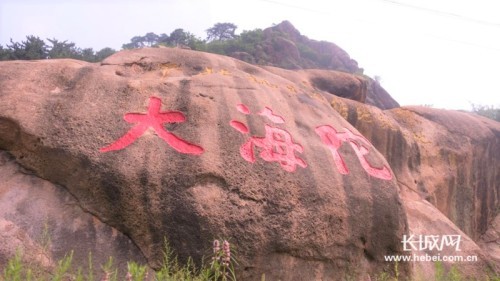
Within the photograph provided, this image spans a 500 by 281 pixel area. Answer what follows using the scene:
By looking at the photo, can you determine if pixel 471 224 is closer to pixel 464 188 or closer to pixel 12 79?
pixel 464 188

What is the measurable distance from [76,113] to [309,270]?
277 centimetres

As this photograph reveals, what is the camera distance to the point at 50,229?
4.19 m

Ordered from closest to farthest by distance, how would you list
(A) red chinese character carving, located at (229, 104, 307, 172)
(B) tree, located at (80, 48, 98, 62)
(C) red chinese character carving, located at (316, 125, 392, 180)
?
(A) red chinese character carving, located at (229, 104, 307, 172), (C) red chinese character carving, located at (316, 125, 392, 180), (B) tree, located at (80, 48, 98, 62)

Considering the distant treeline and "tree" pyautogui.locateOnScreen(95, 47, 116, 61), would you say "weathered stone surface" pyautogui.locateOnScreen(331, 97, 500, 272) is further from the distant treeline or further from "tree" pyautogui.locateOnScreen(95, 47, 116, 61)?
"tree" pyautogui.locateOnScreen(95, 47, 116, 61)

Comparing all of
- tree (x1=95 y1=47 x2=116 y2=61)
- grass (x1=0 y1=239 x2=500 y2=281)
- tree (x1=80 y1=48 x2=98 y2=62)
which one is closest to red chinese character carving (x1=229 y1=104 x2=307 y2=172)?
grass (x1=0 y1=239 x2=500 y2=281)

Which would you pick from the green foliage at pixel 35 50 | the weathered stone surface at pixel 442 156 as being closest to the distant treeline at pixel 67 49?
the green foliage at pixel 35 50

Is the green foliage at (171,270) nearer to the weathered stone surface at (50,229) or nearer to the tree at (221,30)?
the weathered stone surface at (50,229)

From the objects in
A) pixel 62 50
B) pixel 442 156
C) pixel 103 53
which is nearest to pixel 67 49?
pixel 62 50

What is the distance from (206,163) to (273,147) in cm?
89

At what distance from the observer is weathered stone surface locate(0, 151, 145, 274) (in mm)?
4016

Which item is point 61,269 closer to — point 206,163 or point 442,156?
point 206,163

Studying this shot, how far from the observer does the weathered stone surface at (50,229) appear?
13.2 ft

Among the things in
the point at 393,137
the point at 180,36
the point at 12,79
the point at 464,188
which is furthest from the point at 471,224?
the point at 180,36

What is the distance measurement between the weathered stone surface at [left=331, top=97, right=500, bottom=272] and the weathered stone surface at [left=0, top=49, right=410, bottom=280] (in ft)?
7.43
